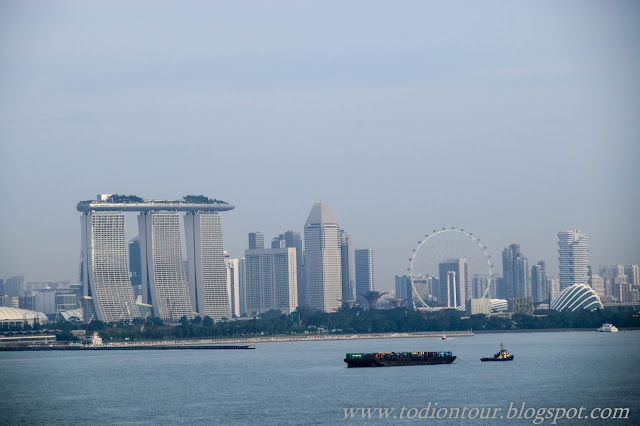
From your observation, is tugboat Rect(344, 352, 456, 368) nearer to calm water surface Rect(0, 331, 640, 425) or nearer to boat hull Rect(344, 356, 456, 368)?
boat hull Rect(344, 356, 456, 368)

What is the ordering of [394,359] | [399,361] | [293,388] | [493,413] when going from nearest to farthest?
[493,413]
[293,388]
[399,361]
[394,359]

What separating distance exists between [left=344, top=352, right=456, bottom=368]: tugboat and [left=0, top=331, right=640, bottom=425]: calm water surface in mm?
2437

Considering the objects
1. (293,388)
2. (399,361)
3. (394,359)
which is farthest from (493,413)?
(394,359)

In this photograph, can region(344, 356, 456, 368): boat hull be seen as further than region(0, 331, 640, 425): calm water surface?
Yes

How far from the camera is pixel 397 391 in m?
108

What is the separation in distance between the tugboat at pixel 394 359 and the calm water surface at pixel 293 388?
2.44m

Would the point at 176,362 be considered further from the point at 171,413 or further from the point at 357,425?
the point at 357,425

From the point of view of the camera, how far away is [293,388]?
114 metres

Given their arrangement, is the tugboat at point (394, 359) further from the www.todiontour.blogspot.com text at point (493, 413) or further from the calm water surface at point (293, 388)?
the www.todiontour.blogspot.com text at point (493, 413)

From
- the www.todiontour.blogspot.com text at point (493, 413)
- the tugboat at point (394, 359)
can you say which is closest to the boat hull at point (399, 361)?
the tugboat at point (394, 359)

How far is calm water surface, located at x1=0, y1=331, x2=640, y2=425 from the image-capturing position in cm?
9525

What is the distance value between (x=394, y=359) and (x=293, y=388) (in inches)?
1319

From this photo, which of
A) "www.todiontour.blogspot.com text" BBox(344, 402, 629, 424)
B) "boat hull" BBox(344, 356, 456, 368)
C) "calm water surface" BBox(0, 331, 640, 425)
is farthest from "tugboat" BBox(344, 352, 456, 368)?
"www.todiontour.blogspot.com text" BBox(344, 402, 629, 424)

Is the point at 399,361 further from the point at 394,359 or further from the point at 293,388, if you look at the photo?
the point at 293,388
